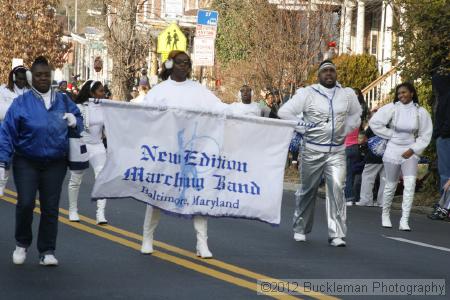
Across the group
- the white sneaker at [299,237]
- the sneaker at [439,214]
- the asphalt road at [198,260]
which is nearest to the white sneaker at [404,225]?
the asphalt road at [198,260]

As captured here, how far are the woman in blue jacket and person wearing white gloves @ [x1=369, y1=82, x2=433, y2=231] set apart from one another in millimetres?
5945

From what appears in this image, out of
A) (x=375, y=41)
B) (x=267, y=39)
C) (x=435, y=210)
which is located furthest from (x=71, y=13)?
(x=435, y=210)

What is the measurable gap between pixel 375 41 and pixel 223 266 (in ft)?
90.5

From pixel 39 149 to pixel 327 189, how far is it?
13.1ft

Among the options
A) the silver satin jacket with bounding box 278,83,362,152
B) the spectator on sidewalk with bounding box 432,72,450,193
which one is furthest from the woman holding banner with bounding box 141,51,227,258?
the spectator on sidewalk with bounding box 432,72,450,193

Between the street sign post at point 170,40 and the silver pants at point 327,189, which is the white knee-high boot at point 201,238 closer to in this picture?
the silver pants at point 327,189

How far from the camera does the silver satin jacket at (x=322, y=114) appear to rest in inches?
507

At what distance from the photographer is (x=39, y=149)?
33.5 ft

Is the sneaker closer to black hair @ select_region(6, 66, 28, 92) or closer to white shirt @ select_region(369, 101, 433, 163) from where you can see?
white shirt @ select_region(369, 101, 433, 163)

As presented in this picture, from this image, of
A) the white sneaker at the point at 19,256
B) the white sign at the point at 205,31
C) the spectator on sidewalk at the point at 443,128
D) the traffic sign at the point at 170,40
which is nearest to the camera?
the white sneaker at the point at 19,256

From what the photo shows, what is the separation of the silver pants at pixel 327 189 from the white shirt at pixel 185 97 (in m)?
2.24

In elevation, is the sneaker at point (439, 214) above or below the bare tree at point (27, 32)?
below

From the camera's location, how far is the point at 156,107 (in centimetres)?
1102

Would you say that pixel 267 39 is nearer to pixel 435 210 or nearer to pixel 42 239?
pixel 435 210
